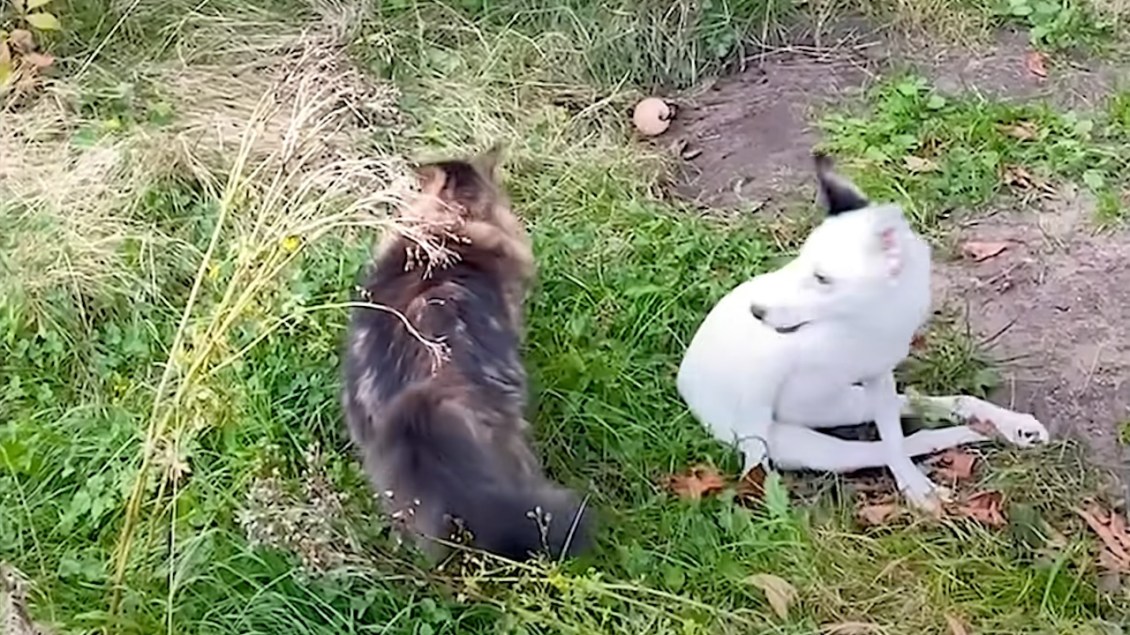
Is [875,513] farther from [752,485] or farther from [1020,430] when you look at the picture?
[1020,430]

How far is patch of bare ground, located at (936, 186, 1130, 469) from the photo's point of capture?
356 centimetres

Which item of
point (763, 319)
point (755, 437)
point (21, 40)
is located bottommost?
point (755, 437)

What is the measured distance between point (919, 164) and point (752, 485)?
1.52 meters

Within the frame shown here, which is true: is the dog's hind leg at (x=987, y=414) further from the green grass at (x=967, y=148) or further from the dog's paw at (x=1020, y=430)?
the green grass at (x=967, y=148)

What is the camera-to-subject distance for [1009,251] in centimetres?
411

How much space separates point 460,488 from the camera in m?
2.74

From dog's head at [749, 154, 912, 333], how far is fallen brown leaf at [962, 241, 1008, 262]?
1057mm

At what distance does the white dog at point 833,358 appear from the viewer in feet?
9.94

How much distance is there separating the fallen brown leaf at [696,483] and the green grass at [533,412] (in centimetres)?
3

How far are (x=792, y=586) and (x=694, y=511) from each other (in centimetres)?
31

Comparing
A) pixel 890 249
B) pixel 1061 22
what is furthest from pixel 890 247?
pixel 1061 22

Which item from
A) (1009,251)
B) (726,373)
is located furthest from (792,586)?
(1009,251)

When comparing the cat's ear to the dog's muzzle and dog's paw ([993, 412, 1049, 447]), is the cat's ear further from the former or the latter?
dog's paw ([993, 412, 1049, 447])

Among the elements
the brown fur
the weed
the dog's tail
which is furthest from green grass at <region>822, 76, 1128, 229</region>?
the dog's tail
